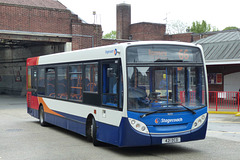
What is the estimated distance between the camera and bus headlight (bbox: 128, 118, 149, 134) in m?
8.52

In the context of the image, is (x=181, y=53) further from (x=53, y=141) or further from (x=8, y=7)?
(x=8, y=7)

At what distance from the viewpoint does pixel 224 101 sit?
21828 mm

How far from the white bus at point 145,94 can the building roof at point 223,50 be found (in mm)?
15181

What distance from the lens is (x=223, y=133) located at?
1259 centimetres

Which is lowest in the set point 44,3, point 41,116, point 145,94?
point 41,116

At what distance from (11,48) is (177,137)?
3603 centimetres

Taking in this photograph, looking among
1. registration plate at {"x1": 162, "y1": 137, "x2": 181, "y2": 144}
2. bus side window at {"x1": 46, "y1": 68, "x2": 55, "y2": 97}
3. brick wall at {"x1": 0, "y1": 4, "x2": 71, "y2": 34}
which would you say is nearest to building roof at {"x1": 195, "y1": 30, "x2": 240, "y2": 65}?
brick wall at {"x1": 0, "y1": 4, "x2": 71, "y2": 34}

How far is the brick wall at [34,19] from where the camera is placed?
1085 inches

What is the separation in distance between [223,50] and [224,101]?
5.86 meters

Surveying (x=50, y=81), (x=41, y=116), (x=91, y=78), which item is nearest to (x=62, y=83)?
(x=50, y=81)

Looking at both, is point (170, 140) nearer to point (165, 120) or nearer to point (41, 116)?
point (165, 120)

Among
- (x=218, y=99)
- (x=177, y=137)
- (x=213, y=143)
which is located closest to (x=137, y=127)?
(x=177, y=137)

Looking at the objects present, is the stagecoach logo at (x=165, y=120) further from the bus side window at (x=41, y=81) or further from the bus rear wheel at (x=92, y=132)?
the bus side window at (x=41, y=81)

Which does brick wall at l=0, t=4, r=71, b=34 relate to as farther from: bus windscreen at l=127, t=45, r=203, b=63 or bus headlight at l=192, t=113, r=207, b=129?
bus headlight at l=192, t=113, r=207, b=129
